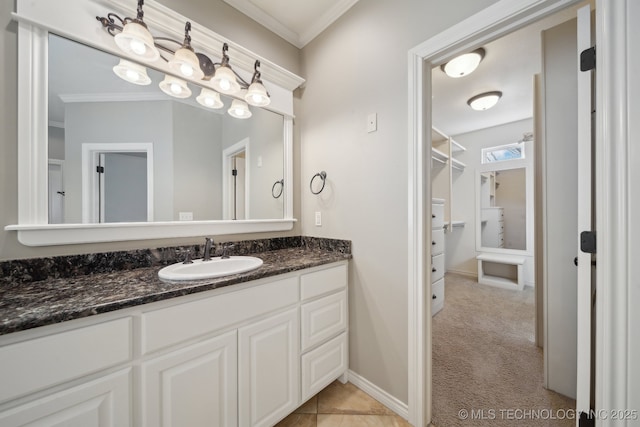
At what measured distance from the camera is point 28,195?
0.94 meters

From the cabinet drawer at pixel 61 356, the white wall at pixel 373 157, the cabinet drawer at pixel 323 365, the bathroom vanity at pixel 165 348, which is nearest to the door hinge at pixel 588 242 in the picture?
the white wall at pixel 373 157

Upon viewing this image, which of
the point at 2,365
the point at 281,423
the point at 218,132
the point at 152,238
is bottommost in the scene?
the point at 281,423

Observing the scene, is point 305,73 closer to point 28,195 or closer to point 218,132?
point 218,132

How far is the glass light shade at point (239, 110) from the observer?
1560 millimetres

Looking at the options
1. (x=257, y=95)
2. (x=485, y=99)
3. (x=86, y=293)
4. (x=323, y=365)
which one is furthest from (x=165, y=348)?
(x=485, y=99)

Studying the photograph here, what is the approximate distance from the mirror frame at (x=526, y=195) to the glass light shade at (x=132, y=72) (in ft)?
14.8

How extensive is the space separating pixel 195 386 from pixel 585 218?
1.68 meters

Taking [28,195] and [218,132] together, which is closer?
[28,195]

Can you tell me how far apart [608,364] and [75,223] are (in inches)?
86.0

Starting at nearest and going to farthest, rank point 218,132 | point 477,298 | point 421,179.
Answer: point 421,179
point 218,132
point 477,298

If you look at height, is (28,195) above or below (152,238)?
above

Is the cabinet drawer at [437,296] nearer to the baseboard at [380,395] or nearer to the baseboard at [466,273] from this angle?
the baseboard at [380,395]

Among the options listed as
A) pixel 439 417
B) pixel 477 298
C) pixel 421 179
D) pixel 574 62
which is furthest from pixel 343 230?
pixel 477 298

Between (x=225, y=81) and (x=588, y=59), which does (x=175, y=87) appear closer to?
(x=225, y=81)
